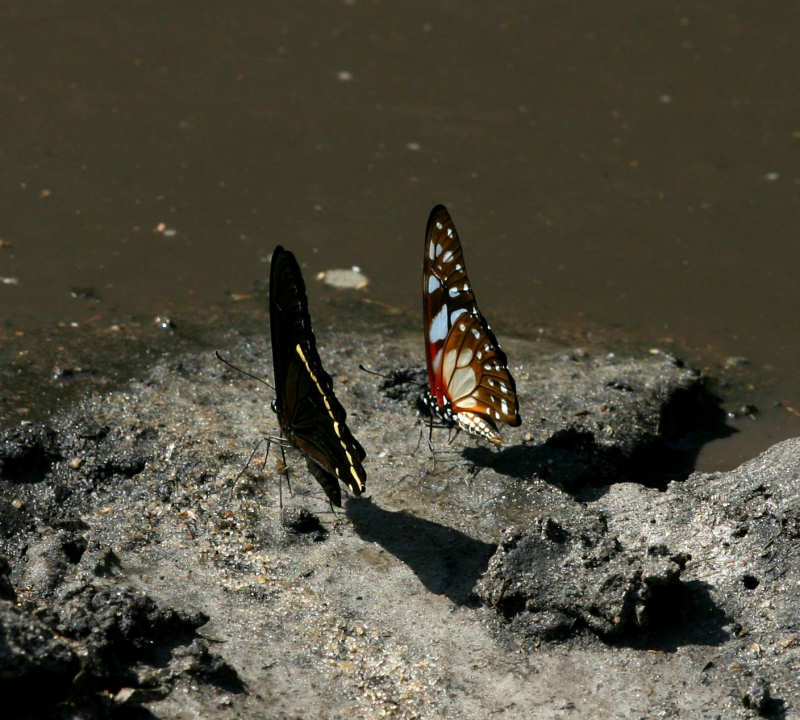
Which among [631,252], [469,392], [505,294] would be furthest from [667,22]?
[469,392]

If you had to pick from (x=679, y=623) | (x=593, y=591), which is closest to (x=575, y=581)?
(x=593, y=591)

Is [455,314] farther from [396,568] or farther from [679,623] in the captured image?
[679,623]

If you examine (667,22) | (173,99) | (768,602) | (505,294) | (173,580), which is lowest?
(173,580)

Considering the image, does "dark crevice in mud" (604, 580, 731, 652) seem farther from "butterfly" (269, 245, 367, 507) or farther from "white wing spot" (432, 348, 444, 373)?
"white wing spot" (432, 348, 444, 373)

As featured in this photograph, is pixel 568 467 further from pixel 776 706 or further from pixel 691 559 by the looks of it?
pixel 776 706

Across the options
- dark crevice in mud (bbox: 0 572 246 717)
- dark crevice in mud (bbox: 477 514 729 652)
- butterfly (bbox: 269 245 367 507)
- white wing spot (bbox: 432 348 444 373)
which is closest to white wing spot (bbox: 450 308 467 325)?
white wing spot (bbox: 432 348 444 373)

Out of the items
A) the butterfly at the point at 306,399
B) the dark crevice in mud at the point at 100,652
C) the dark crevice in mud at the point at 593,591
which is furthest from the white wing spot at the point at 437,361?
the dark crevice in mud at the point at 100,652
